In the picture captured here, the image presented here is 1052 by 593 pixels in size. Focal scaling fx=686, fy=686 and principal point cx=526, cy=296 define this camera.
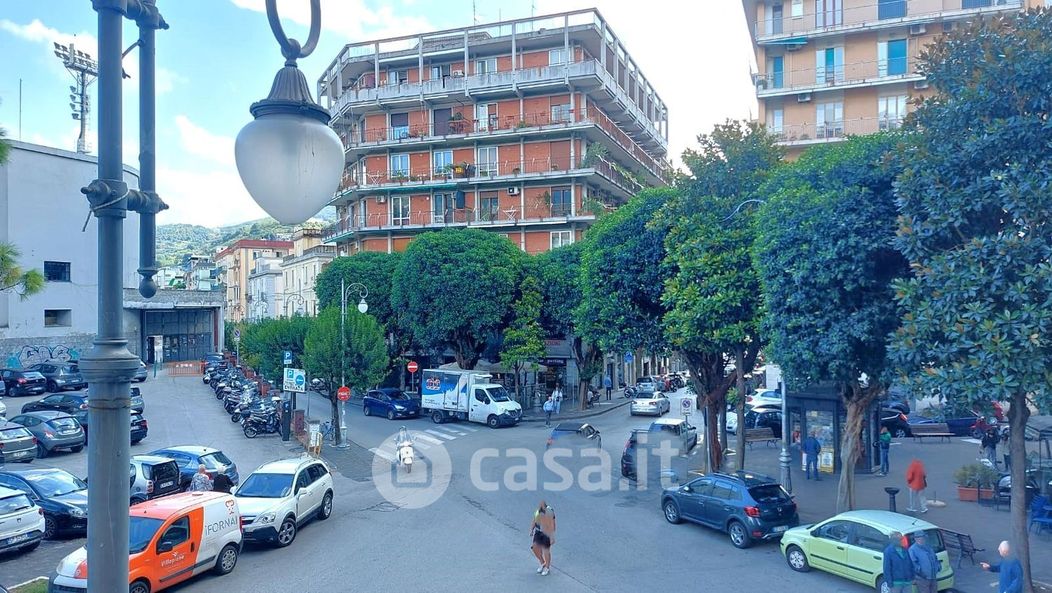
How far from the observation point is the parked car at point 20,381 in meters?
39.2

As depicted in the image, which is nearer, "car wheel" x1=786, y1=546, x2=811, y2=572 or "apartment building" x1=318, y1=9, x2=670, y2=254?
"car wheel" x1=786, y1=546, x2=811, y2=572

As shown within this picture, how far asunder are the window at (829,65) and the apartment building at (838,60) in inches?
2.2

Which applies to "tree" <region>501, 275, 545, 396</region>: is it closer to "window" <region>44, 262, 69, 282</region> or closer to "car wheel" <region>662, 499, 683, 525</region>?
"car wheel" <region>662, 499, 683, 525</region>

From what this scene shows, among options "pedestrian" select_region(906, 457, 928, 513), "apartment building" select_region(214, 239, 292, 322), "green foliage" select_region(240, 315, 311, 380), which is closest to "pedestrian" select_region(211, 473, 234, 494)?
A: "pedestrian" select_region(906, 457, 928, 513)

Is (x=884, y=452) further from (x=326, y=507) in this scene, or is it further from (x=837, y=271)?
(x=326, y=507)

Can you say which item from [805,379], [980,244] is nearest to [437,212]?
[805,379]

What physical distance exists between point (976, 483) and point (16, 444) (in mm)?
28958

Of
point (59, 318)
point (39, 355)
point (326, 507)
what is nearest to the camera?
point (326, 507)

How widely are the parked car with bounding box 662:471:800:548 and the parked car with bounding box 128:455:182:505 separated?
13.3 metres

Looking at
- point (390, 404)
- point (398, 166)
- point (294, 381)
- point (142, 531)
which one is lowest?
point (390, 404)

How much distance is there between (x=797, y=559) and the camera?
45.6 feet

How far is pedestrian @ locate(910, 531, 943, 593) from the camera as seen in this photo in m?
11.7

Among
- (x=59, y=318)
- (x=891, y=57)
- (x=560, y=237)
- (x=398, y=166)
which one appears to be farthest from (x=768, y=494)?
(x=59, y=318)

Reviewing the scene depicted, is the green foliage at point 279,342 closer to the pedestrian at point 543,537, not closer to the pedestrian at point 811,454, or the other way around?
the pedestrian at point 811,454
